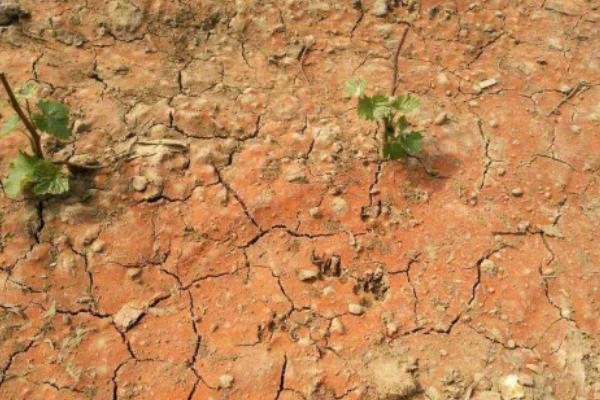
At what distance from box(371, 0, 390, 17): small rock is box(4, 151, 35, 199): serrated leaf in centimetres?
253

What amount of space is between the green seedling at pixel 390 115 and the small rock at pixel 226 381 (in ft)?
4.94

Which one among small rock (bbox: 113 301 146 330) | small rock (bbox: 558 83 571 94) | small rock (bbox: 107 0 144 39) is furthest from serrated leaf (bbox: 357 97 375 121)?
small rock (bbox: 107 0 144 39)

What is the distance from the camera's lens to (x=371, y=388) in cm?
237

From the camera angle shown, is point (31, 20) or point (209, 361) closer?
point (209, 361)

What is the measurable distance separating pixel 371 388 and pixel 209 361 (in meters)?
0.76

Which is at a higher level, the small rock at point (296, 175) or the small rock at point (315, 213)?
the small rock at point (296, 175)

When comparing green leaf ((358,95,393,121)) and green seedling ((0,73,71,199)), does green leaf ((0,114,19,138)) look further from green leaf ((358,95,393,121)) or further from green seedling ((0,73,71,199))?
green leaf ((358,95,393,121))

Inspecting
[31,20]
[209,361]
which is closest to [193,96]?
[31,20]

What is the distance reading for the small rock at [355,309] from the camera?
8.53 ft

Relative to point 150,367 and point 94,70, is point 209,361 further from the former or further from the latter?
point 94,70

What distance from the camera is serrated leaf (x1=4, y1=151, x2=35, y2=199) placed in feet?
8.75

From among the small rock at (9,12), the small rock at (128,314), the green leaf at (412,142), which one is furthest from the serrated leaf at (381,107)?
the small rock at (9,12)

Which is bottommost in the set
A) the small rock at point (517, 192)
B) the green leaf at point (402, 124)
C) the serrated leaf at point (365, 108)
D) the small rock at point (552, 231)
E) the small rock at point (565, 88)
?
the small rock at point (552, 231)

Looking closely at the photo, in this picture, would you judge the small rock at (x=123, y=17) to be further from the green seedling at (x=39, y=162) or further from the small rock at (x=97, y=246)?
the small rock at (x=97, y=246)
